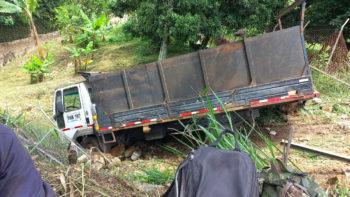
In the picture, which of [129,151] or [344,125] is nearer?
[344,125]

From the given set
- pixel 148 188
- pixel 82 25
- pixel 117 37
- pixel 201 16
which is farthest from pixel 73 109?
pixel 117 37

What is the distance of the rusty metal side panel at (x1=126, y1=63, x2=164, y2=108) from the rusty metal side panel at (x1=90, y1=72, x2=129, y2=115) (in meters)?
0.22

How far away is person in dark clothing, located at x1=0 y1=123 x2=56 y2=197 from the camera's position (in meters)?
1.19

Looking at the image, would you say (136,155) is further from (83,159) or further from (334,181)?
(334,181)

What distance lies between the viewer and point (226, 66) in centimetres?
490

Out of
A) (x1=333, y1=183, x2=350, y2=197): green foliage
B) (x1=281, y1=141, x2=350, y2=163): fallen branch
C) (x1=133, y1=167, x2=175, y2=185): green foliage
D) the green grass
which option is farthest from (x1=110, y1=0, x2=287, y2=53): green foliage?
(x1=333, y1=183, x2=350, y2=197): green foliage

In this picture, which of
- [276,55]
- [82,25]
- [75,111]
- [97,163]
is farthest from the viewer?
[82,25]

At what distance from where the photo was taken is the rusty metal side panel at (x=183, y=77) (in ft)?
16.5

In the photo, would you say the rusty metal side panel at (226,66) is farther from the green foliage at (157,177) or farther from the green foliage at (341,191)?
the green foliage at (341,191)

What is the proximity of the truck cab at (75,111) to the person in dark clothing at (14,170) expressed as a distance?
455 centimetres

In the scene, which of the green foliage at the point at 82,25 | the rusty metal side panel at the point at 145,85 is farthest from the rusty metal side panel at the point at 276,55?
the green foliage at the point at 82,25

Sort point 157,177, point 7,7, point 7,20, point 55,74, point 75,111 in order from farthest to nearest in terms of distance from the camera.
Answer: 1. point 7,20
2. point 55,74
3. point 7,7
4. point 75,111
5. point 157,177

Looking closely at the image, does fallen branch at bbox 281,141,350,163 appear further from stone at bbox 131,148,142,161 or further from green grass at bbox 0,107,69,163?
stone at bbox 131,148,142,161

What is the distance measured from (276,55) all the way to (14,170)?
4.57 metres
